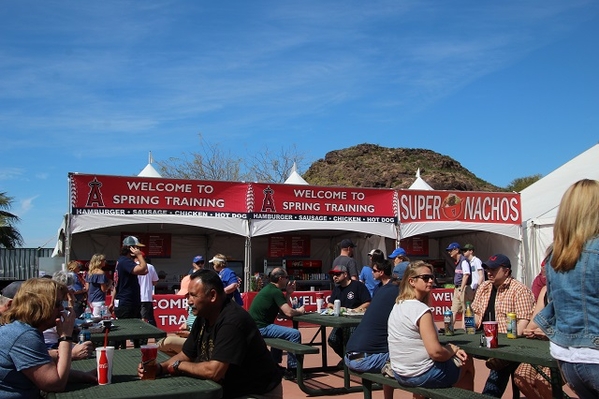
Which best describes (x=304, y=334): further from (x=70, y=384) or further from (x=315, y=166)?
(x=315, y=166)

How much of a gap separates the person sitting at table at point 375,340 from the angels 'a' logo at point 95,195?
8.38 metres

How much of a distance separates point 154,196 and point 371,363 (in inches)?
340

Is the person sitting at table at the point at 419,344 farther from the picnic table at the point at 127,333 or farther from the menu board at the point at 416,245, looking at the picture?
the menu board at the point at 416,245

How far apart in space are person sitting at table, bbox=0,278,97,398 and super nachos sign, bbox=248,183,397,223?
987 cm

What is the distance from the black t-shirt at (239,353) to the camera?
11.4ft

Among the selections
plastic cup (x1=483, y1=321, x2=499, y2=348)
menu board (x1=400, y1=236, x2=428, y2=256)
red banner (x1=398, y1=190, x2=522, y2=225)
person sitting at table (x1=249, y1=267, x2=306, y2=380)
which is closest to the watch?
plastic cup (x1=483, y1=321, x2=499, y2=348)

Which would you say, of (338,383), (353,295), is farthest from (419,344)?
(353,295)

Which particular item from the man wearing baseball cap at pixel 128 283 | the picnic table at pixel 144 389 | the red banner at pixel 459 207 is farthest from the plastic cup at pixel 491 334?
the red banner at pixel 459 207

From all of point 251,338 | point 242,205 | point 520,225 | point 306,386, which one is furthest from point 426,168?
point 251,338

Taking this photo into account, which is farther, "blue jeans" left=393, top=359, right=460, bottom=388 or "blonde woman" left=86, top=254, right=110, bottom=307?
"blonde woman" left=86, top=254, right=110, bottom=307

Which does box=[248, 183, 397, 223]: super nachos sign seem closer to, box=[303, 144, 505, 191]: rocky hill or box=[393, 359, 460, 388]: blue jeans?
box=[393, 359, 460, 388]: blue jeans

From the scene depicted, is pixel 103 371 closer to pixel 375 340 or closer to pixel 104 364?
pixel 104 364

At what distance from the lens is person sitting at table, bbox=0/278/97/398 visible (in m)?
3.33

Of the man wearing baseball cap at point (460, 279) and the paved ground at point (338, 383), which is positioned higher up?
the man wearing baseball cap at point (460, 279)
